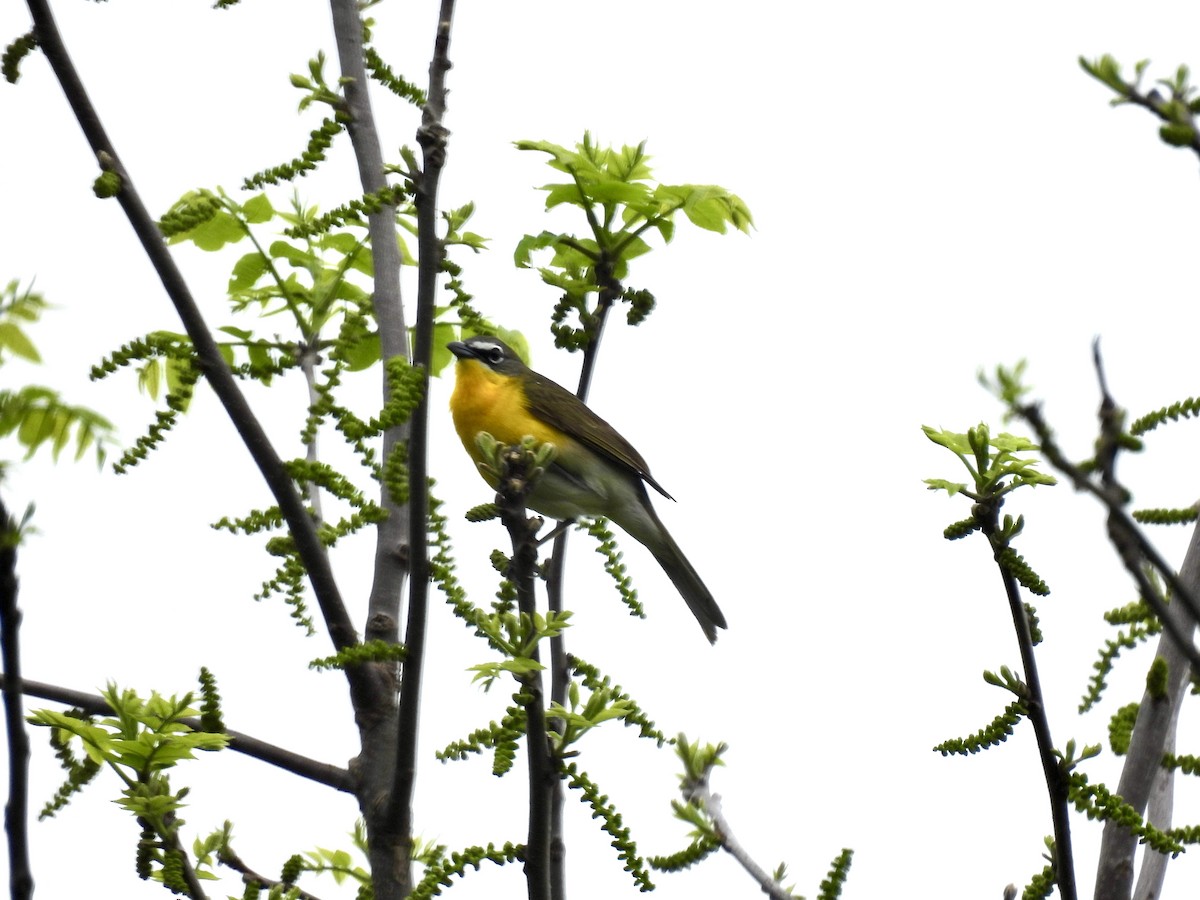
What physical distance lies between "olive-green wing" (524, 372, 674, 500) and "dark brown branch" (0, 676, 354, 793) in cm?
353

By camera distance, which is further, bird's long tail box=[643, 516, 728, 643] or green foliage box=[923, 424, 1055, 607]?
bird's long tail box=[643, 516, 728, 643]

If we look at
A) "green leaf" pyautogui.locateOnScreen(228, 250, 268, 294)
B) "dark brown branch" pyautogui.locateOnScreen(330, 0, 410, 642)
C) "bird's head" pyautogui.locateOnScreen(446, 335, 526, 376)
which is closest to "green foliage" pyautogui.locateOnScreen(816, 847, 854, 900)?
"dark brown branch" pyautogui.locateOnScreen(330, 0, 410, 642)

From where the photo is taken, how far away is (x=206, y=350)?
3795 mm

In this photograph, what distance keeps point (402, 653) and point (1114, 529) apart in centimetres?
248

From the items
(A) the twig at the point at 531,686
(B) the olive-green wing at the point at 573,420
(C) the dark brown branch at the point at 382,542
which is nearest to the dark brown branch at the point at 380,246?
(C) the dark brown branch at the point at 382,542

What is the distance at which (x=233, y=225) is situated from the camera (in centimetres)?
490

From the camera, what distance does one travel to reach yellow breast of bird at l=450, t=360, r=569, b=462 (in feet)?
24.8

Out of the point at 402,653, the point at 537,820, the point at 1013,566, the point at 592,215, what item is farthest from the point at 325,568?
the point at 1013,566

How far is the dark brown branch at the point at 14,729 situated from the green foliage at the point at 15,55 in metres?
2.13

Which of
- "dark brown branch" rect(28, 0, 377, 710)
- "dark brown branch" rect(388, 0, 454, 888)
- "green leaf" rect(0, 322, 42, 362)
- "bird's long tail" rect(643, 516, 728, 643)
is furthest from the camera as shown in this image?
"bird's long tail" rect(643, 516, 728, 643)

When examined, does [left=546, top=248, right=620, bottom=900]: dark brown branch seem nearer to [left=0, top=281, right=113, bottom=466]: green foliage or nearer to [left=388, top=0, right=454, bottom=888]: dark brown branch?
[left=388, top=0, right=454, bottom=888]: dark brown branch

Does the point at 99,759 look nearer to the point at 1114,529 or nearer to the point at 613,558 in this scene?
the point at 613,558

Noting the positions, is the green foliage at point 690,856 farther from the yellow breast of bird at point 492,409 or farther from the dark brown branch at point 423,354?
the yellow breast of bird at point 492,409

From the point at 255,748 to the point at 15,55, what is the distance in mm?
2045
